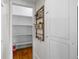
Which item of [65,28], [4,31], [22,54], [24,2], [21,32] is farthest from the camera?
[21,32]

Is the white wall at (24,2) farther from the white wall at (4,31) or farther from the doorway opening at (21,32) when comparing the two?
the doorway opening at (21,32)

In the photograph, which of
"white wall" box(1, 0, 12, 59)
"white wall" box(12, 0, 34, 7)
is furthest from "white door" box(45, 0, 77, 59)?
"white wall" box(12, 0, 34, 7)

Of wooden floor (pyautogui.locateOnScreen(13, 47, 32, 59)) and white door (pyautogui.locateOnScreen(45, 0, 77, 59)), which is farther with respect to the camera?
wooden floor (pyautogui.locateOnScreen(13, 47, 32, 59))

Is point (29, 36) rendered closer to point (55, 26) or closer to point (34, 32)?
point (34, 32)

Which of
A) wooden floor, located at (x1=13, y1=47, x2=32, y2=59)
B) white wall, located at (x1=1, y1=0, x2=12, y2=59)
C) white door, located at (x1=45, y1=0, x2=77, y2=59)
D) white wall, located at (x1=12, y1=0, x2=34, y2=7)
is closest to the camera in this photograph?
white door, located at (x1=45, y1=0, x2=77, y2=59)

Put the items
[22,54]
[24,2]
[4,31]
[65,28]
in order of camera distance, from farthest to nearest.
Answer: [22,54] < [24,2] < [4,31] < [65,28]

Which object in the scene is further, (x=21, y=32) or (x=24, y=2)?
(x=21, y=32)

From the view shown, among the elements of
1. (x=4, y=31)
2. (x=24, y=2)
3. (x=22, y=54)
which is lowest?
(x=22, y=54)

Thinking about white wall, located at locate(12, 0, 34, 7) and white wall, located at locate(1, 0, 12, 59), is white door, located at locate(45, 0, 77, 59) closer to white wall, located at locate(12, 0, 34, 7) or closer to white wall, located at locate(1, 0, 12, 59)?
white wall, located at locate(1, 0, 12, 59)

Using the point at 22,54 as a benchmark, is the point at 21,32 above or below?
above

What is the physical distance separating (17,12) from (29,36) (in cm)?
115

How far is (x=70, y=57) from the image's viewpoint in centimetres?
104

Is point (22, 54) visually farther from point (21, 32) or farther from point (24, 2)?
point (24, 2)

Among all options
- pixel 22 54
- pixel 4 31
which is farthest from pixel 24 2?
pixel 22 54
